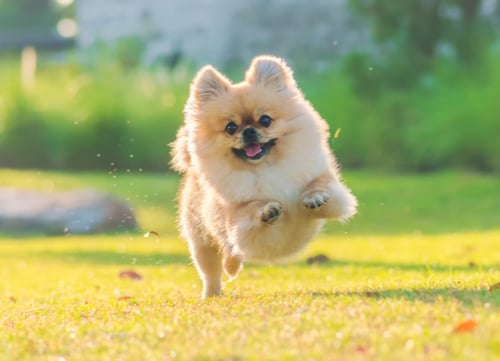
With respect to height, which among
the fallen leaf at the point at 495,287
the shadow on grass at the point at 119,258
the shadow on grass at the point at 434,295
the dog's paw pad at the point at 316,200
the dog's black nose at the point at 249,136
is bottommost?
the shadow on grass at the point at 434,295

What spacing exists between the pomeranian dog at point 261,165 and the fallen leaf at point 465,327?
1987 mm

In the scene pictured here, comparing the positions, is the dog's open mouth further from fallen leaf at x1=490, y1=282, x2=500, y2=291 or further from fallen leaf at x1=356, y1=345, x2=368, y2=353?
fallen leaf at x1=356, y1=345, x2=368, y2=353

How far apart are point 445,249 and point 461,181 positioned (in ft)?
25.3

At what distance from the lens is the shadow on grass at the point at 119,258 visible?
13.5 metres

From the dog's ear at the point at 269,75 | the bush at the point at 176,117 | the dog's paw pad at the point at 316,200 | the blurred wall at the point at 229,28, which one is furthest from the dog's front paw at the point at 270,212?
the blurred wall at the point at 229,28

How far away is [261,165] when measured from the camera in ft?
23.4

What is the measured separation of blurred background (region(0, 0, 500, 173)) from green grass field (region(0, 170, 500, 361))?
3773 mm

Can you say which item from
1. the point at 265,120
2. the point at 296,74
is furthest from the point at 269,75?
the point at 296,74

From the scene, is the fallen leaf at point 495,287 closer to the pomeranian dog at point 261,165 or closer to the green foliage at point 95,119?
the pomeranian dog at point 261,165

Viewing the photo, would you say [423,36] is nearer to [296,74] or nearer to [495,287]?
[296,74]

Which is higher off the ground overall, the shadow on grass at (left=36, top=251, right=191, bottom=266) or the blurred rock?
the blurred rock

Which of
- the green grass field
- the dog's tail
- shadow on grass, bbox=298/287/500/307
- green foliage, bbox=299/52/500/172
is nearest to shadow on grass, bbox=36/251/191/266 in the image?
the green grass field

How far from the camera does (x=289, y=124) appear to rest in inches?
285

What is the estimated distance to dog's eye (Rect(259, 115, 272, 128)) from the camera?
7.20 m
